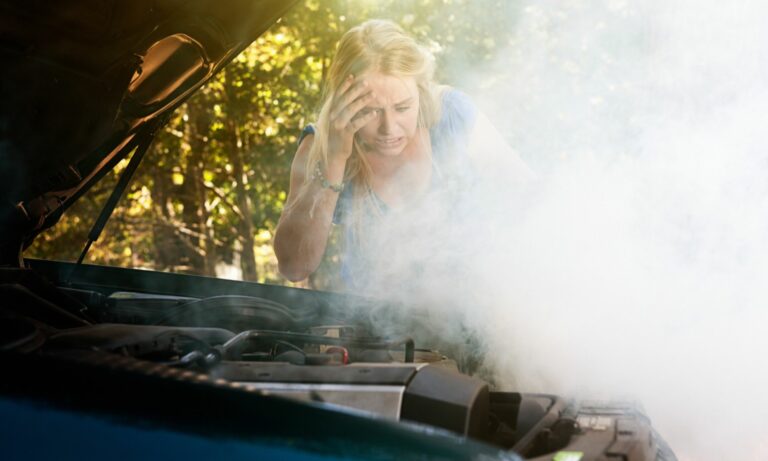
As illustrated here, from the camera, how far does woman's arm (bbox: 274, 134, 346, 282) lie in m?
5.13

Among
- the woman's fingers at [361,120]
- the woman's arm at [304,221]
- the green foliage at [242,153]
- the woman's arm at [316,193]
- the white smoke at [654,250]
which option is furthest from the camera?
the green foliage at [242,153]

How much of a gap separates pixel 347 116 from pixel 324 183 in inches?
15.5

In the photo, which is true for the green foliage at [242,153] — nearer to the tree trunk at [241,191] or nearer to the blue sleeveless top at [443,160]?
the tree trunk at [241,191]

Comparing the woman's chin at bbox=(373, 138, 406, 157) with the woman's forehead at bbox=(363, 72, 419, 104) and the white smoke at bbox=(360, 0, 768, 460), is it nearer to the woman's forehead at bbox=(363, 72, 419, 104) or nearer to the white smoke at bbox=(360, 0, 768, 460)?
the woman's forehead at bbox=(363, 72, 419, 104)

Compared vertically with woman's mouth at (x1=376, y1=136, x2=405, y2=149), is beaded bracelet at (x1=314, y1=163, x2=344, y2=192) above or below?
below

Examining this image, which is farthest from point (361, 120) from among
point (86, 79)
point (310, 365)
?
point (310, 365)

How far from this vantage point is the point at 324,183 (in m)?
5.12

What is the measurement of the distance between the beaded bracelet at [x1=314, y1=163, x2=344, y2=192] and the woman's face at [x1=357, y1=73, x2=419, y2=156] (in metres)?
0.30

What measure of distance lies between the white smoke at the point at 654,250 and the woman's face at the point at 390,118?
0.45m

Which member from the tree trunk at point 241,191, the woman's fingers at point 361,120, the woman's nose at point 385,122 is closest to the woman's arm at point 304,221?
the woman's fingers at point 361,120

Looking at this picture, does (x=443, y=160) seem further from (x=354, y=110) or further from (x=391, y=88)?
(x=354, y=110)

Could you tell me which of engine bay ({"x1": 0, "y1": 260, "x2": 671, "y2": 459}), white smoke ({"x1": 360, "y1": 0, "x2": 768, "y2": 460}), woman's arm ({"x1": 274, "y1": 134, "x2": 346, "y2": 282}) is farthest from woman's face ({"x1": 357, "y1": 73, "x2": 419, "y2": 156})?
engine bay ({"x1": 0, "y1": 260, "x2": 671, "y2": 459})

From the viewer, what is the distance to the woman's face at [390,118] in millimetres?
4801

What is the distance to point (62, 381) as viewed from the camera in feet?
4.83
